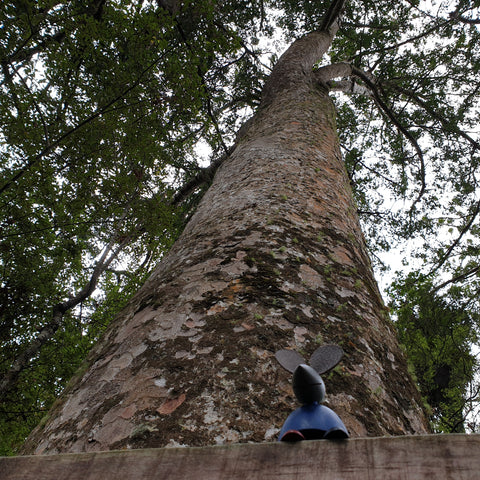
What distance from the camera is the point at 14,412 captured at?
6.00 m

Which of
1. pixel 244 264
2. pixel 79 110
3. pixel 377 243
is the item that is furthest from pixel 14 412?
pixel 377 243

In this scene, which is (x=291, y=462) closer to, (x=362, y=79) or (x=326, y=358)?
(x=326, y=358)

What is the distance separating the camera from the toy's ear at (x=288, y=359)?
37.8 inches

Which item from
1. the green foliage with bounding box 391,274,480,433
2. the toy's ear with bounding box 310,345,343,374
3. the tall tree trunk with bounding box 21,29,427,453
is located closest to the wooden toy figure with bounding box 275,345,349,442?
the toy's ear with bounding box 310,345,343,374

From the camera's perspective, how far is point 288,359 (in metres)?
0.97

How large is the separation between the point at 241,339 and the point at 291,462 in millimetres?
745

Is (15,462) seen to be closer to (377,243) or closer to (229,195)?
(229,195)

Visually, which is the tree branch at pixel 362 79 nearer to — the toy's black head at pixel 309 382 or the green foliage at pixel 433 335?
the green foliage at pixel 433 335

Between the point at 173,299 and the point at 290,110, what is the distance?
3381 millimetres

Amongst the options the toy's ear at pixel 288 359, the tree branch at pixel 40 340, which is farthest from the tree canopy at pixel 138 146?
the toy's ear at pixel 288 359

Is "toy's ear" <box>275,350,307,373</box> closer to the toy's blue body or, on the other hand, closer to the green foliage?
the toy's blue body

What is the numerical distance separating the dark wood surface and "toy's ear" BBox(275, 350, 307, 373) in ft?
1.17

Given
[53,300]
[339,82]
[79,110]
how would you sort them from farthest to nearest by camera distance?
[339,82]
[53,300]
[79,110]

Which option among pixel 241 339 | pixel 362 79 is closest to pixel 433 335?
pixel 362 79
